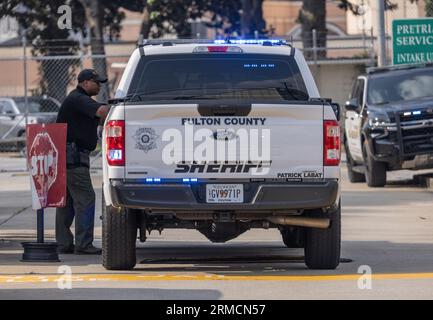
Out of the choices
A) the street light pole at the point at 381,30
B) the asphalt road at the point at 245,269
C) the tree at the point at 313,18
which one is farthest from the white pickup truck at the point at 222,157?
the tree at the point at 313,18

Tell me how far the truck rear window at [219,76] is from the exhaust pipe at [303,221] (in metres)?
1.26

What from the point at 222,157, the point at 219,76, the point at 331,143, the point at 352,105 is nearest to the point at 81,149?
the point at 219,76

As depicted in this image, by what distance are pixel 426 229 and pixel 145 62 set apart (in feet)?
16.5

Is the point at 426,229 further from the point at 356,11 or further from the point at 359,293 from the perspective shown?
the point at 356,11

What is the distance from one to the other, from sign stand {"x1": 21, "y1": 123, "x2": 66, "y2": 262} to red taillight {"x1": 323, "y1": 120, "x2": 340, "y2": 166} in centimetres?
311

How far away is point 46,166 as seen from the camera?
13.0 m

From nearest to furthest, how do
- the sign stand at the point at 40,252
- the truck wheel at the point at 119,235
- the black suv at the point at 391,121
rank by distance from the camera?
the truck wheel at the point at 119,235 < the sign stand at the point at 40,252 < the black suv at the point at 391,121

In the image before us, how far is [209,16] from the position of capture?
50594 mm

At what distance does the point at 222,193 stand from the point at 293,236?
2.60m

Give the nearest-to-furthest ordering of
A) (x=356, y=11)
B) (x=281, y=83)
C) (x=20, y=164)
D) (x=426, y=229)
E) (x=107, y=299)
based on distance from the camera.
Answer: (x=107, y=299) < (x=281, y=83) < (x=426, y=229) < (x=20, y=164) < (x=356, y=11)

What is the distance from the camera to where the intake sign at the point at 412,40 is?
84.4 feet

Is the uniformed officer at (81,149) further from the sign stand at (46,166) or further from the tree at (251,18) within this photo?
the tree at (251,18)

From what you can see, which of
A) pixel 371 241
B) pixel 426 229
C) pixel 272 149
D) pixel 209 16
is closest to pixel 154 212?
pixel 272 149

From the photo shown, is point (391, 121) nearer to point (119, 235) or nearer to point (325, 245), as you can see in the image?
point (325, 245)
